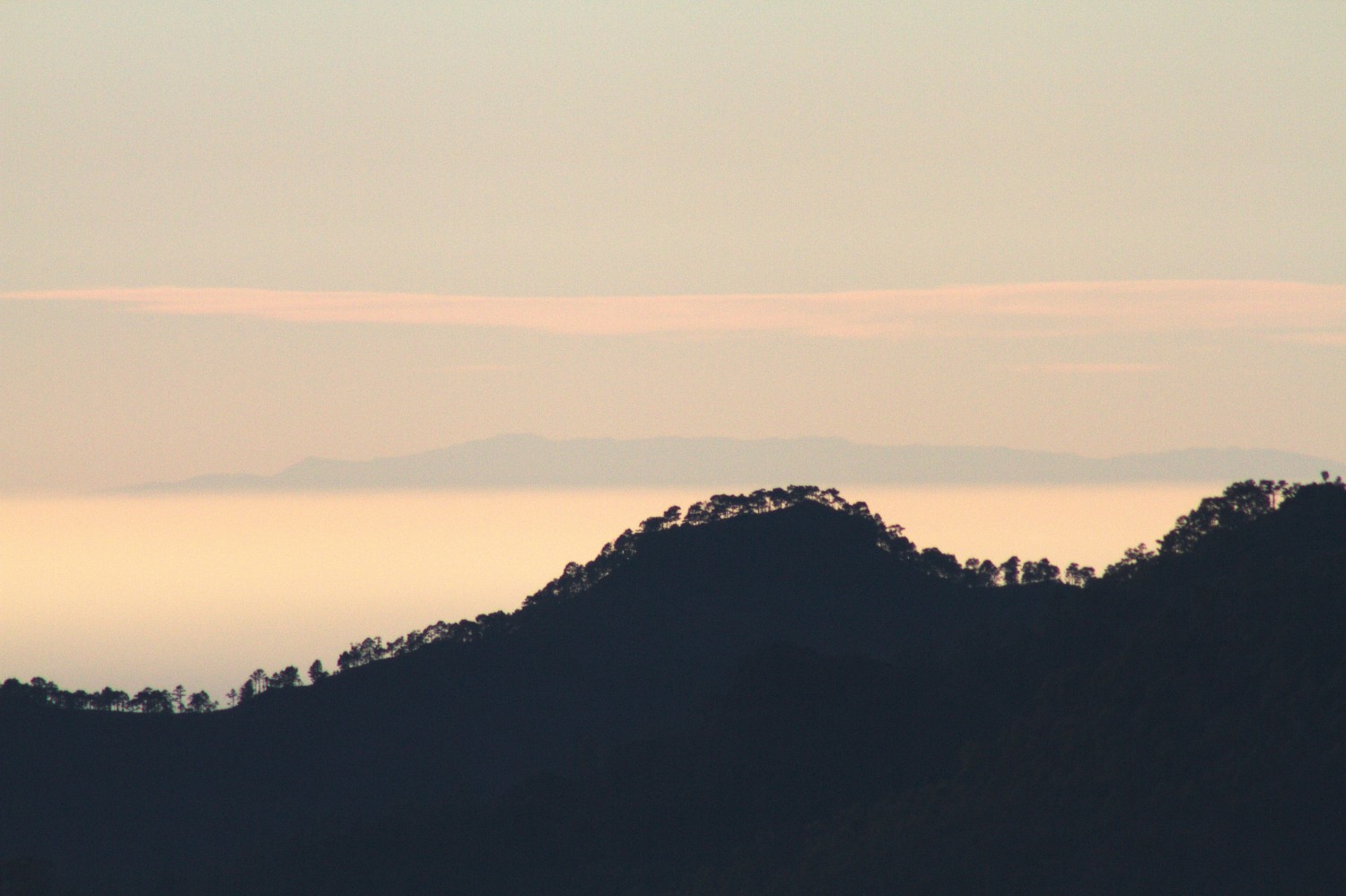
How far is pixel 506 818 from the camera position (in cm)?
10300

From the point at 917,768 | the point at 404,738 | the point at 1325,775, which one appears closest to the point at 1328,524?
the point at 917,768

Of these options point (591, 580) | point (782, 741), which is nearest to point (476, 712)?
point (591, 580)

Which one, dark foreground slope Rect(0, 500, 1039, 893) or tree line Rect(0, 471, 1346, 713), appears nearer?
dark foreground slope Rect(0, 500, 1039, 893)

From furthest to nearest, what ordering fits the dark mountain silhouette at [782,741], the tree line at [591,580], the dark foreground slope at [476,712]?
the tree line at [591,580], the dark foreground slope at [476,712], the dark mountain silhouette at [782,741]

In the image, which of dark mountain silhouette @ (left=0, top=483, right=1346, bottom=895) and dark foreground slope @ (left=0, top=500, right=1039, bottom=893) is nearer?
dark mountain silhouette @ (left=0, top=483, right=1346, bottom=895)

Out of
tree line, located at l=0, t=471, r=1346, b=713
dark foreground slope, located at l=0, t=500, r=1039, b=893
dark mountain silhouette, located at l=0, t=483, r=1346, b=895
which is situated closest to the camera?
dark mountain silhouette, located at l=0, t=483, r=1346, b=895

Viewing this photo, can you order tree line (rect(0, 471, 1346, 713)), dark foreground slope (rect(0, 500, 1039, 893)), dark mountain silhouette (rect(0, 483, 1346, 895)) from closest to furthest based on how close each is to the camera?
dark mountain silhouette (rect(0, 483, 1346, 895))
dark foreground slope (rect(0, 500, 1039, 893))
tree line (rect(0, 471, 1346, 713))

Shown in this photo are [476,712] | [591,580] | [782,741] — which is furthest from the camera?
[591,580]

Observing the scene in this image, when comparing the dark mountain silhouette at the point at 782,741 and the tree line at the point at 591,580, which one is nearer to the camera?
the dark mountain silhouette at the point at 782,741

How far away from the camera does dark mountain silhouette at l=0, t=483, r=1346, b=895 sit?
70.4 m

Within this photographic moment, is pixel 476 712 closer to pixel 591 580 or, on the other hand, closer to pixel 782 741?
pixel 591 580

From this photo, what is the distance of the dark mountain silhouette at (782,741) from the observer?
231 feet

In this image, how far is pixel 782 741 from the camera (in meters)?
101

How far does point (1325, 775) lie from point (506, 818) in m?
50.6
